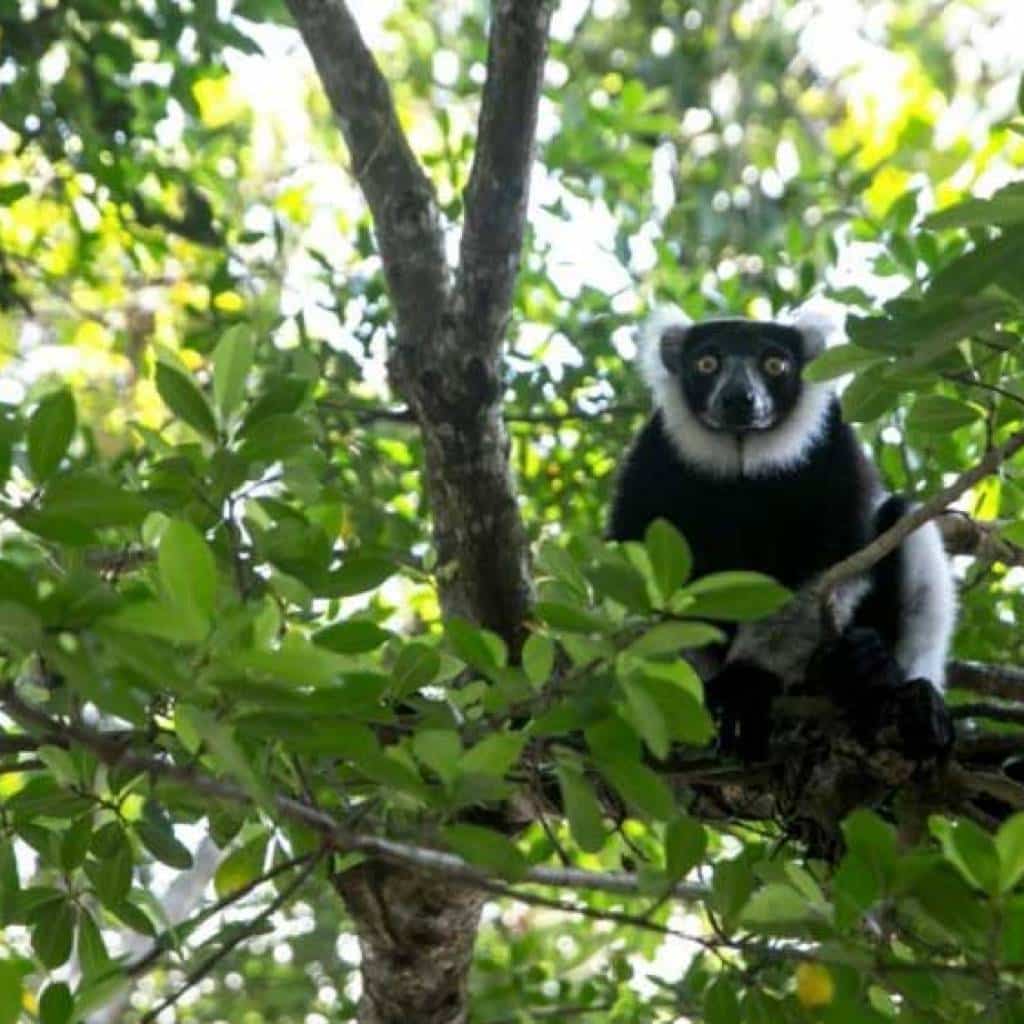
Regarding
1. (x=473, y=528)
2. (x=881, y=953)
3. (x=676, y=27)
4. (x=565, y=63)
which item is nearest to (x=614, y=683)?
(x=881, y=953)

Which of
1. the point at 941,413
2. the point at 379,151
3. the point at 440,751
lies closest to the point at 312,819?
the point at 440,751

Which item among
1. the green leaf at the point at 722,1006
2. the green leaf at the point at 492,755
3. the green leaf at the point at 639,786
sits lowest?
the green leaf at the point at 722,1006

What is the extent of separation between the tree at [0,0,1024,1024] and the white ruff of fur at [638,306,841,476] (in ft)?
0.81

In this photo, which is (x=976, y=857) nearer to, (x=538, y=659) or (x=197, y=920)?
(x=538, y=659)

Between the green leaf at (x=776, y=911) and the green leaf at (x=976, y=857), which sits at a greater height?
the green leaf at (x=976, y=857)

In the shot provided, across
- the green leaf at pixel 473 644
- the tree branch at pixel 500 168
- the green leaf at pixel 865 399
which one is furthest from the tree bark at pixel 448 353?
the green leaf at pixel 473 644

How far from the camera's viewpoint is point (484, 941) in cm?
843

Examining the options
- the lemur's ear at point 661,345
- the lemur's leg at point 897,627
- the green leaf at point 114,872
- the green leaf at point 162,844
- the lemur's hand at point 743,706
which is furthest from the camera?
the lemur's ear at point 661,345

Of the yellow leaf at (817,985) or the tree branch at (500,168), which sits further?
the tree branch at (500,168)

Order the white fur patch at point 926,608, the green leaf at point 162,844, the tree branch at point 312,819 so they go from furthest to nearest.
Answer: the white fur patch at point 926,608 < the green leaf at point 162,844 < the tree branch at point 312,819

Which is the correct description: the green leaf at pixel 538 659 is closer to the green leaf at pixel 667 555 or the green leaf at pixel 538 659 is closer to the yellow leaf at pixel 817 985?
the green leaf at pixel 667 555

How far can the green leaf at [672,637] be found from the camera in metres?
2.56

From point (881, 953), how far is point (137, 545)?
180 cm

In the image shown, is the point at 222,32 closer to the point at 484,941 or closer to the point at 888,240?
the point at 888,240
